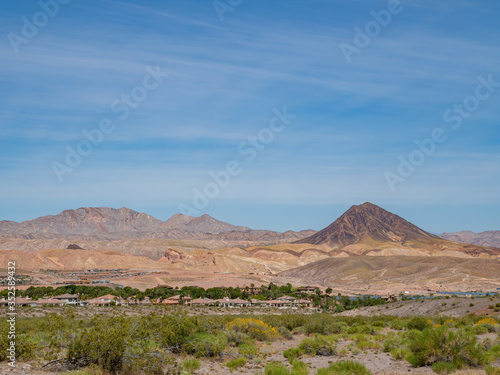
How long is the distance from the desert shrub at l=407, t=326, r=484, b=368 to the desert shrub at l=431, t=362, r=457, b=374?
1.01ft

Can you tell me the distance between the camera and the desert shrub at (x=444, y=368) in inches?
631

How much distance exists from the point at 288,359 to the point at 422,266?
164813 mm

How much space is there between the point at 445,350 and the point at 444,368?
124 centimetres

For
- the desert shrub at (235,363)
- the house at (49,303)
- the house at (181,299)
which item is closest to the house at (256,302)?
the house at (181,299)

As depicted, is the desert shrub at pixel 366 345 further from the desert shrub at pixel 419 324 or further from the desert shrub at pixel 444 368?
the desert shrub at pixel 419 324

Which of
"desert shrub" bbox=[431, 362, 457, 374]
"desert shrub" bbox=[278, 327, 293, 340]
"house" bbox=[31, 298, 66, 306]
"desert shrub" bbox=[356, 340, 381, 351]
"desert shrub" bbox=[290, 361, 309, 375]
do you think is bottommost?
"house" bbox=[31, 298, 66, 306]

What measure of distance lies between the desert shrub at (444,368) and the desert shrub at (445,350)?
0.31 metres

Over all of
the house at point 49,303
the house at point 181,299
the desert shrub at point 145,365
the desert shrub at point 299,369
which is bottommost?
the house at point 181,299

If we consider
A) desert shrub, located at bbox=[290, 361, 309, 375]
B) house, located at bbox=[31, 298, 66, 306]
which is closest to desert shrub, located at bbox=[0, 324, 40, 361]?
desert shrub, located at bbox=[290, 361, 309, 375]

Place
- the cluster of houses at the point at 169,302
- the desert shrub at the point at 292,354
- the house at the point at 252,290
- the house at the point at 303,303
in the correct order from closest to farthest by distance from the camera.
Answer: the desert shrub at the point at 292,354 → the cluster of houses at the point at 169,302 → the house at the point at 303,303 → the house at the point at 252,290

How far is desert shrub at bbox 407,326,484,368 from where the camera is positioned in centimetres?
1673

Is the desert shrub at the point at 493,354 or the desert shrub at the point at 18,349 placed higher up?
the desert shrub at the point at 18,349

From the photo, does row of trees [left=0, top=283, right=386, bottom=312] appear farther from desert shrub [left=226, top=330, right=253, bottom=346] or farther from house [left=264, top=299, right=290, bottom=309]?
desert shrub [left=226, top=330, right=253, bottom=346]

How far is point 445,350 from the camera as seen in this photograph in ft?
56.5
